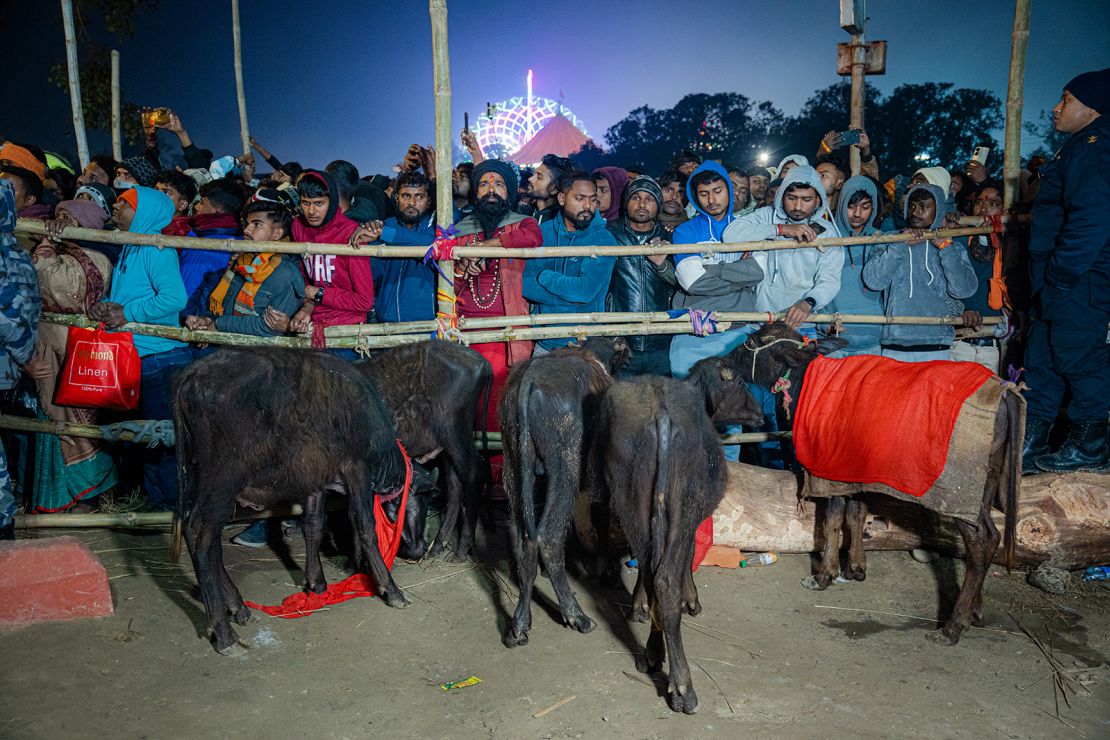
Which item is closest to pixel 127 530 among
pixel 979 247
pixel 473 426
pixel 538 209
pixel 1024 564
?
pixel 473 426

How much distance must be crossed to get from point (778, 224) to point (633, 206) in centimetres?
125

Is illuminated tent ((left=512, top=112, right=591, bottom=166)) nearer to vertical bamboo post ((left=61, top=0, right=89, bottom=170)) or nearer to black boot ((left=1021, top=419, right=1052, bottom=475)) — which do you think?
vertical bamboo post ((left=61, top=0, right=89, bottom=170))

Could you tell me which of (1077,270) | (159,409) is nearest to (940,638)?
(1077,270)

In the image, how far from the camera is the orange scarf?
579cm

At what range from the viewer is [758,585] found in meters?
4.98

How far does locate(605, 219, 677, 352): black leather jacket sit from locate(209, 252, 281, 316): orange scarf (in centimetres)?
285

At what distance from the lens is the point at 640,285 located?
6.45 metres

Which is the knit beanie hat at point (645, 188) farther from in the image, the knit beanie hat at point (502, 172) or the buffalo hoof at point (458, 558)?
the buffalo hoof at point (458, 558)

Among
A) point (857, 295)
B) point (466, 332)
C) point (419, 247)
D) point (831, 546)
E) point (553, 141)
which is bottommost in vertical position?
point (831, 546)

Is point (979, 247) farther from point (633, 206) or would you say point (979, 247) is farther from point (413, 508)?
point (413, 508)

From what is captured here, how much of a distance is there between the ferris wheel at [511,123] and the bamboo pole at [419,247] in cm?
1313

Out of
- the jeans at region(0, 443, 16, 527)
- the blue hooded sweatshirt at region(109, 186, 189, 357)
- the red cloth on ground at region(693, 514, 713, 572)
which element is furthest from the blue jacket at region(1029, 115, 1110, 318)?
the jeans at region(0, 443, 16, 527)

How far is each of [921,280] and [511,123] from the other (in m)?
14.7

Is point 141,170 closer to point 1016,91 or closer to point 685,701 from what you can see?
point 685,701
